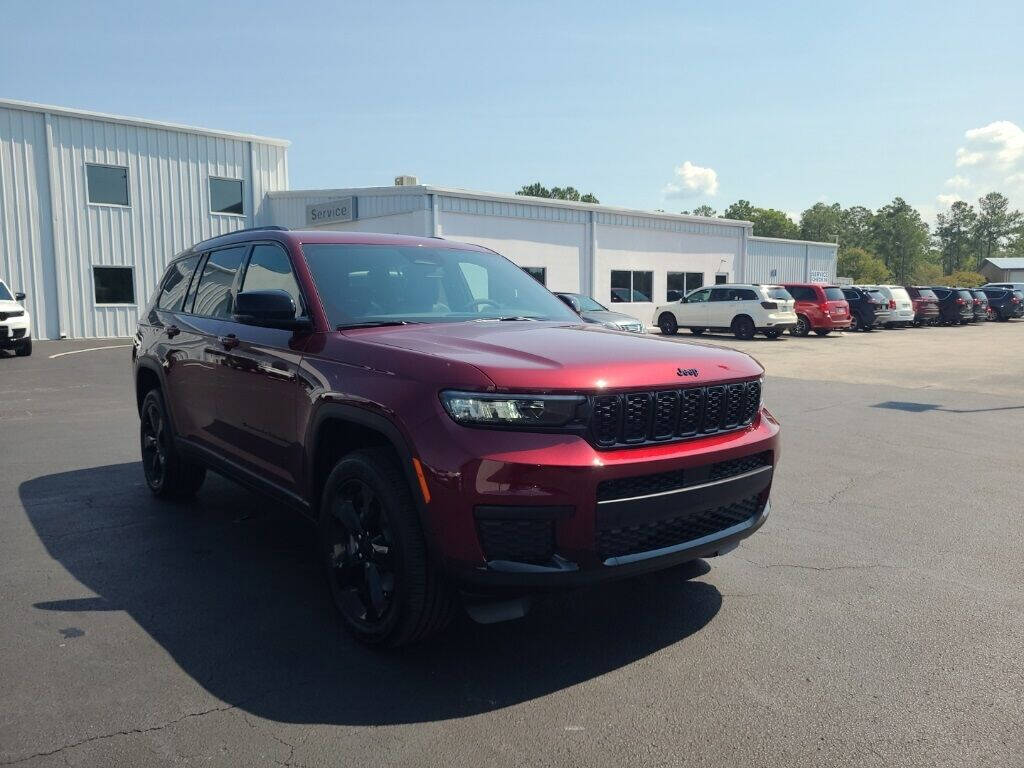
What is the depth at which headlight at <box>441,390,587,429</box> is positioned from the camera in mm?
2924

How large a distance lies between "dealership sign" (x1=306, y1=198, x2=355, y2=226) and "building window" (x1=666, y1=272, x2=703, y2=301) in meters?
13.9

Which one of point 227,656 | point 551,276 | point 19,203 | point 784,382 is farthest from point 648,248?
point 227,656

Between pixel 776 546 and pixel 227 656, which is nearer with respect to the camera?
pixel 227 656

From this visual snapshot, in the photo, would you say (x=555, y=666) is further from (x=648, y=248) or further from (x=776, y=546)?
(x=648, y=248)

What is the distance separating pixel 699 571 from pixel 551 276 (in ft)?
78.8

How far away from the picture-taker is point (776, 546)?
4.78 metres

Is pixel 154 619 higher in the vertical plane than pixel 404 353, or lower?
lower

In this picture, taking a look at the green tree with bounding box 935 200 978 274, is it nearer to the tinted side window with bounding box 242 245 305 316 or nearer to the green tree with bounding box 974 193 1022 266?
the green tree with bounding box 974 193 1022 266

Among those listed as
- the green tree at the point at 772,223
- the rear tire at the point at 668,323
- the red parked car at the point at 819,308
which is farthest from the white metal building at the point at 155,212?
the green tree at the point at 772,223

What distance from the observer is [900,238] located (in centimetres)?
13388

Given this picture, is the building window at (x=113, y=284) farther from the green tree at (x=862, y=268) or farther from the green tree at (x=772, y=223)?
the green tree at (x=772, y=223)

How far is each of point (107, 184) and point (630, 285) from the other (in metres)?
18.3

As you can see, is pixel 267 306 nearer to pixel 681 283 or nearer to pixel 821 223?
pixel 681 283

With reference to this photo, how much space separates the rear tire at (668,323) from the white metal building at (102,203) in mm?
14461
